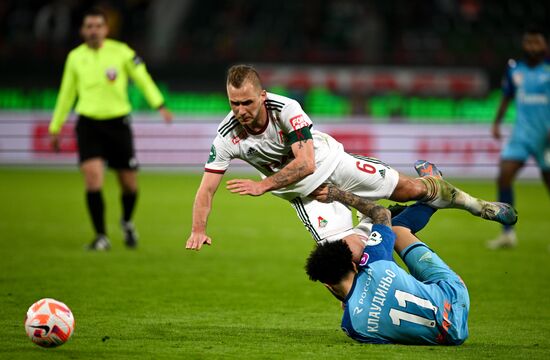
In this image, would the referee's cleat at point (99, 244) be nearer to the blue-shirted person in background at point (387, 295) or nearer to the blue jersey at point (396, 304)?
the blue-shirted person in background at point (387, 295)

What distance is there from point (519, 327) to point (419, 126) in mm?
13955

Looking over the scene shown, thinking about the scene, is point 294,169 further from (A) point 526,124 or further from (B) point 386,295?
(A) point 526,124

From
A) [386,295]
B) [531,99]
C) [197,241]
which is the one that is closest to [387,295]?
[386,295]

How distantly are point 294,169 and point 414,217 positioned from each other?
1.13 m

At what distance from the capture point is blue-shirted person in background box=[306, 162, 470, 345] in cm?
598

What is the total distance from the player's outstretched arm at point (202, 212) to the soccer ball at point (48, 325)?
39.2 inches

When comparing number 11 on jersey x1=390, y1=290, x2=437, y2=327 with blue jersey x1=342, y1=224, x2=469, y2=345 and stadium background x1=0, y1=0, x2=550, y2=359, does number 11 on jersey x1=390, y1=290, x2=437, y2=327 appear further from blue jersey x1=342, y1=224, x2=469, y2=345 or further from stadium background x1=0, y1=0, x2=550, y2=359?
stadium background x1=0, y1=0, x2=550, y2=359

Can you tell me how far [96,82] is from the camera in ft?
36.8

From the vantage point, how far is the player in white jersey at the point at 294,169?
6.71 meters

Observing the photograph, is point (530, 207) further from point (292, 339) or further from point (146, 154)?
point (292, 339)

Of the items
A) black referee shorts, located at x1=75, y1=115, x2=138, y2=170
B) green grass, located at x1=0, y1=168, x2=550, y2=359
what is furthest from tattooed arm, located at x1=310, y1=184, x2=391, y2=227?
black referee shorts, located at x1=75, y1=115, x2=138, y2=170

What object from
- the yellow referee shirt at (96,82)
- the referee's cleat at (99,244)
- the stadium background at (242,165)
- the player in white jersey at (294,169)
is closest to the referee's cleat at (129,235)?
the stadium background at (242,165)

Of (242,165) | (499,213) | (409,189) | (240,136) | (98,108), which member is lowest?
(242,165)

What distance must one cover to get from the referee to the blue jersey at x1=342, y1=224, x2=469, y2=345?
5609mm
